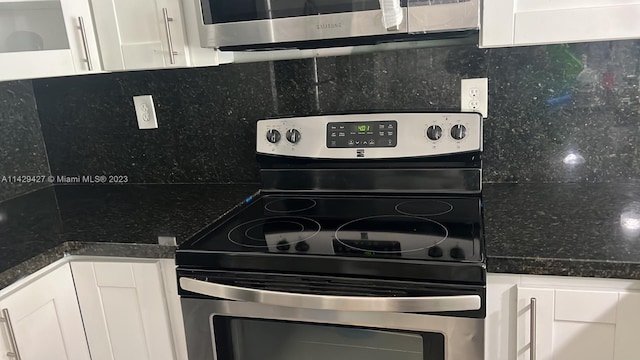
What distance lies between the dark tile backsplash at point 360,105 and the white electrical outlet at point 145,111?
0.03 metres

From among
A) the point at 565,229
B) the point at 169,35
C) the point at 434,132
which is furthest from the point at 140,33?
the point at 565,229

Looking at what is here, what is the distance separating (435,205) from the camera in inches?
57.4

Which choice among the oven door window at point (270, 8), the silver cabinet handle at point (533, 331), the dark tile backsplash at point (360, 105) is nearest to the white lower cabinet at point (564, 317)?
the silver cabinet handle at point (533, 331)

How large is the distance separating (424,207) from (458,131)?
8.8 inches

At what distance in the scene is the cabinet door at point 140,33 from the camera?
1.43 meters

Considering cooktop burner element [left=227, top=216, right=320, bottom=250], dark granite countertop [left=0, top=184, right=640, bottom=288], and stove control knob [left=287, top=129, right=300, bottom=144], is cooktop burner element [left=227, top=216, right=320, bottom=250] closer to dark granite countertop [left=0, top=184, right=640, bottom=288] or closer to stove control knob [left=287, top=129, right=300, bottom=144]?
dark granite countertop [left=0, top=184, right=640, bottom=288]

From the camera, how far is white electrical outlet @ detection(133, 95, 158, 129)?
1.85m

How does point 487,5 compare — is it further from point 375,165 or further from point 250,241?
point 250,241

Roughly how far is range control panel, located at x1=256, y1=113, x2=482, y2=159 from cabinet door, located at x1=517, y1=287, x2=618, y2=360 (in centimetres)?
48

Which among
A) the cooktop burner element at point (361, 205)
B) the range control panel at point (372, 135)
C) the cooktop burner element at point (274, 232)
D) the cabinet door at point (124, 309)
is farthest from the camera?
the range control panel at point (372, 135)

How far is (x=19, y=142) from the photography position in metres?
1.91

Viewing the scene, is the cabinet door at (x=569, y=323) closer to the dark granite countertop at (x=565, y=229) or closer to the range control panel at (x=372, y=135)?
the dark granite countertop at (x=565, y=229)

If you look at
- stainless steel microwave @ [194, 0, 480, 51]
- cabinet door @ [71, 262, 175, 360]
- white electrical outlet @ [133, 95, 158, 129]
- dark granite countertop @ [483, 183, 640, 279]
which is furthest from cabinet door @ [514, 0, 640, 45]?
white electrical outlet @ [133, 95, 158, 129]

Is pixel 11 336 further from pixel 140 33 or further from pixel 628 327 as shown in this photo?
pixel 628 327
